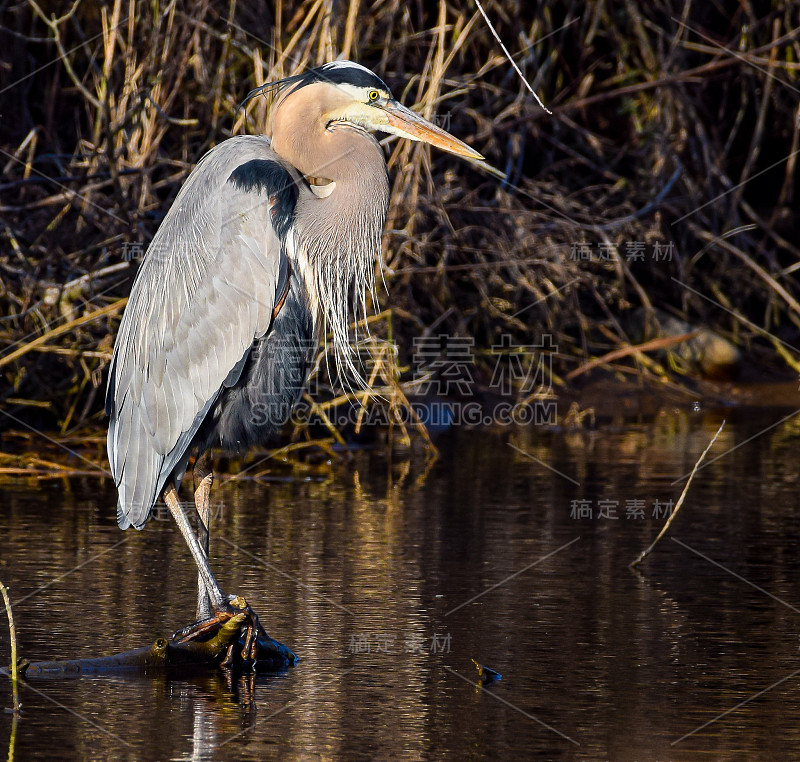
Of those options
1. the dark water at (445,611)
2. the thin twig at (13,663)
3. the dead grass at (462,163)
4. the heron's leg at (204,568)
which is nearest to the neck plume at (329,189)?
the heron's leg at (204,568)

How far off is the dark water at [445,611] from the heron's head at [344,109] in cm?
154

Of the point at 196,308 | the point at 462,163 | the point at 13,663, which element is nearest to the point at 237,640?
the point at 13,663

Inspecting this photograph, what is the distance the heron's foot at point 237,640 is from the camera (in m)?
4.04

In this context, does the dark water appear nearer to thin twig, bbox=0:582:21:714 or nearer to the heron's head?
thin twig, bbox=0:582:21:714

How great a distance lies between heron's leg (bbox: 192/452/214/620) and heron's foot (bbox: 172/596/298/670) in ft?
0.54

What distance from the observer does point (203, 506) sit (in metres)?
4.72

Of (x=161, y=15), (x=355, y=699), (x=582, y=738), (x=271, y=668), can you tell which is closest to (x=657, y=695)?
(x=582, y=738)

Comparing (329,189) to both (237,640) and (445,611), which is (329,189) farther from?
(237,640)

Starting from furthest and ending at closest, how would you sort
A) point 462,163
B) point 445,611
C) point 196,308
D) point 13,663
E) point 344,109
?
point 462,163 → point 344,109 → point 196,308 → point 445,611 → point 13,663

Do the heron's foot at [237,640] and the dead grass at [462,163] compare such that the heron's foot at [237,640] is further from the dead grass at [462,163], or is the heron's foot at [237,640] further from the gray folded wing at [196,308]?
the dead grass at [462,163]

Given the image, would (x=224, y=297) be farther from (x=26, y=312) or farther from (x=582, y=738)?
(x=26, y=312)

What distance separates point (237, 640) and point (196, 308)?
1201 millimetres

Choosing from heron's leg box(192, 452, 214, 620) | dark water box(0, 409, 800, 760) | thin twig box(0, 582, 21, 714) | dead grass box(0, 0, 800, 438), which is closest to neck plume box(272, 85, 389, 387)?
heron's leg box(192, 452, 214, 620)

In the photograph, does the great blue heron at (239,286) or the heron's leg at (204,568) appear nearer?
the heron's leg at (204,568)
